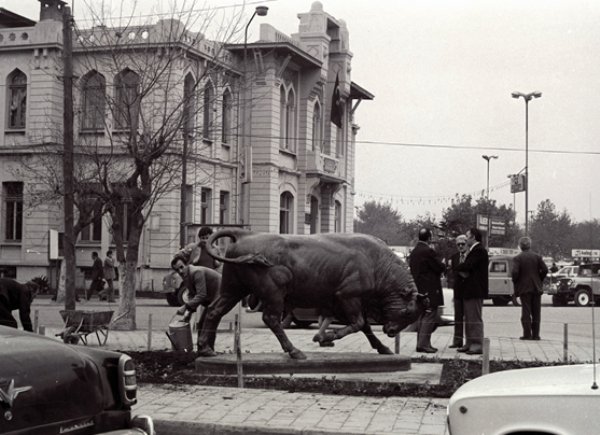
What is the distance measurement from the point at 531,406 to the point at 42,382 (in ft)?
9.12

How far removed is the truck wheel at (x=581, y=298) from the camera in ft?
111

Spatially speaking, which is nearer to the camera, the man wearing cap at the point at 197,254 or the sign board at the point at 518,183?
the man wearing cap at the point at 197,254

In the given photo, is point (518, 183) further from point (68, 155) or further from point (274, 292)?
point (274, 292)

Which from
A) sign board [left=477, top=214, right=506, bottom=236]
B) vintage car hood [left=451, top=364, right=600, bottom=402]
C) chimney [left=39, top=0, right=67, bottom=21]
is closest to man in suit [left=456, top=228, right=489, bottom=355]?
vintage car hood [left=451, top=364, right=600, bottom=402]

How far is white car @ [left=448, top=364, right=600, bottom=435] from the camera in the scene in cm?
516

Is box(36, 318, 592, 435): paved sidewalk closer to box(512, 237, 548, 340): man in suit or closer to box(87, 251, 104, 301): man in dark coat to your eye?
box(512, 237, 548, 340): man in suit

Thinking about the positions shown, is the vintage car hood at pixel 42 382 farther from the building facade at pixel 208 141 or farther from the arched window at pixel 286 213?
the arched window at pixel 286 213

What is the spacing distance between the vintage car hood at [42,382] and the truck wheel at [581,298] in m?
31.0

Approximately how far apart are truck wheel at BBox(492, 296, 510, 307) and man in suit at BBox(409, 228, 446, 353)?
18843 mm

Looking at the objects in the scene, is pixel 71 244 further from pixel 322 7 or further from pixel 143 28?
pixel 322 7

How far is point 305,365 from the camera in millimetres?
11336

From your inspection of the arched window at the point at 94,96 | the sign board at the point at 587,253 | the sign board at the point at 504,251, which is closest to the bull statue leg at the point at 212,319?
the sign board at the point at 587,253

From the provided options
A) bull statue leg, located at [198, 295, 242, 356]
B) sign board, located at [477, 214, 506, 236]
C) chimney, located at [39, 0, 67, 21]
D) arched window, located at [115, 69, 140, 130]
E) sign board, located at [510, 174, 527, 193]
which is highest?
chimney, located at [39, 0, 67, 21]

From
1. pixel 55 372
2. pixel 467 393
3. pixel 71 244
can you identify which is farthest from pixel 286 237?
pixel 71 244
